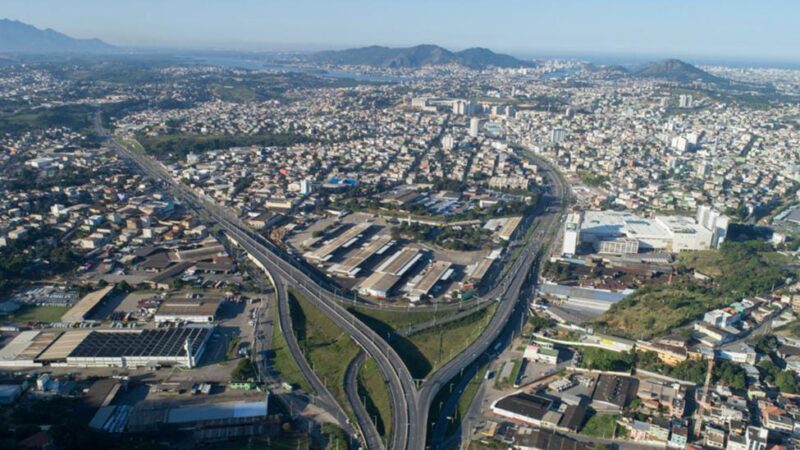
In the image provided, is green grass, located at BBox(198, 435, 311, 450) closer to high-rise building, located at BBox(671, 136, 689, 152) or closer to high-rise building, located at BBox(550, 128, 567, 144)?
high-rise building, located at BBox(550, 128, 567, 144)

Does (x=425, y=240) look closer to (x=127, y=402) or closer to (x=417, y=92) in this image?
(x=127, y=402)

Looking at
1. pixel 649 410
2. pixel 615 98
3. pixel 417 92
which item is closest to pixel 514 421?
pixel 649 410

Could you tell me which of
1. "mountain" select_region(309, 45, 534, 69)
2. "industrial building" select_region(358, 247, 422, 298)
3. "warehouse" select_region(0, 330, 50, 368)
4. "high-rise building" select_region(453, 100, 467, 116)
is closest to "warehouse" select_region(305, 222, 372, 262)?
"industrial building" select_region(358, 247, 422, 298)

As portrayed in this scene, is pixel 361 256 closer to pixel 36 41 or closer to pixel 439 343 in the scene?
pixel 439 343

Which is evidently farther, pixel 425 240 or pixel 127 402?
pixel 425 240

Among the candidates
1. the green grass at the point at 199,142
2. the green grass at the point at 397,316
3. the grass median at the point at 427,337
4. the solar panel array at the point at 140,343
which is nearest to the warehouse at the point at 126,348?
the solar panel array at the point at 140,343

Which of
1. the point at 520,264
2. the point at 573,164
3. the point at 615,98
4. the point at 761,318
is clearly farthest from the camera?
the point at 615,98
